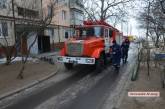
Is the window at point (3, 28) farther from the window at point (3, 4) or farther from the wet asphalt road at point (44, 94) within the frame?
the wet asphalt road at point (44, 94)

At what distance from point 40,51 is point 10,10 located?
7634 mm

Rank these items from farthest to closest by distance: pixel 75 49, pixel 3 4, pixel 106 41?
1. pixel 3 4
2. pixel 106 41
3. pixel 75 49

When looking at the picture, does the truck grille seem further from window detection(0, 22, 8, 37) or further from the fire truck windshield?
window detection(0, 22, 8, 37)

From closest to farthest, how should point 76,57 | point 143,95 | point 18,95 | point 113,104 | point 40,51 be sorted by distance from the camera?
point 113,104 < point 143,95 < point 18,95 < point 76,57 < point 40,51

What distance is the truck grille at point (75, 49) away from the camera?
13650 mm

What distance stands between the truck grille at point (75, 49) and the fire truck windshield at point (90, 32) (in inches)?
69.6

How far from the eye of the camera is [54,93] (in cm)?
925

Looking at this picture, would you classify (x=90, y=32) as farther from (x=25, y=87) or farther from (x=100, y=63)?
(x=25, y=87)

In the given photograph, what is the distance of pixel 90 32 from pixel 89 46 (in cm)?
195

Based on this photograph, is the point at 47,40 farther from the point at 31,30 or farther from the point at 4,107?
the point at 4,107

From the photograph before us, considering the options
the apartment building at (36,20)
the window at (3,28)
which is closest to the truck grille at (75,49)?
the apartment building at (36,20)

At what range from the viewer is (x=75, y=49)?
13.8 metres

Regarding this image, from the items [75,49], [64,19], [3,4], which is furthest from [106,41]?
[64,19]

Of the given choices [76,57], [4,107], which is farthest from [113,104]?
[76,57]
